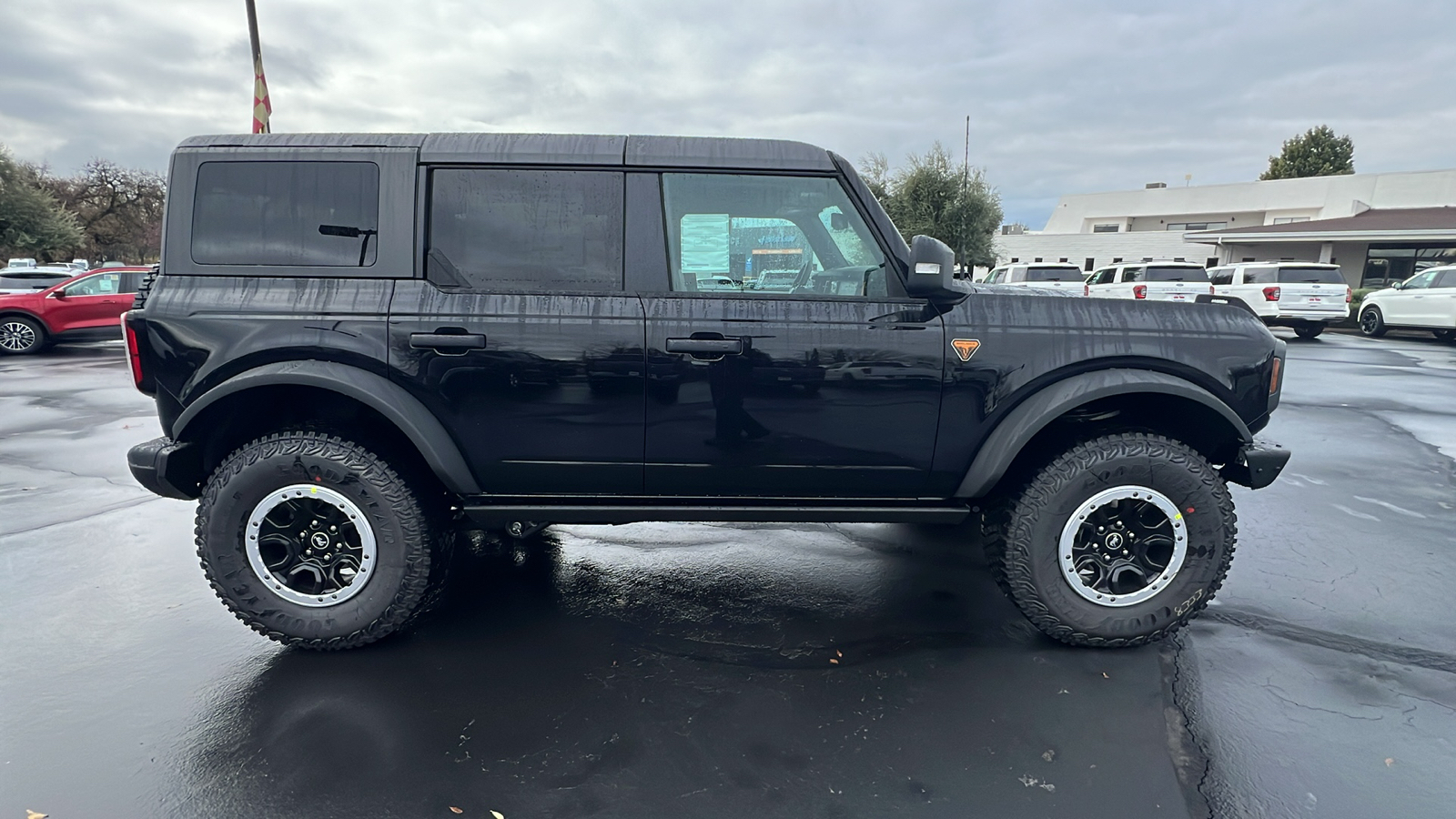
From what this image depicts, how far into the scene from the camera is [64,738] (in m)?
2.51

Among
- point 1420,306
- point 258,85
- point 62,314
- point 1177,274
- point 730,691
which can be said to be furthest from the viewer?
point 1177,274

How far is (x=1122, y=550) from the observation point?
10.3 feet

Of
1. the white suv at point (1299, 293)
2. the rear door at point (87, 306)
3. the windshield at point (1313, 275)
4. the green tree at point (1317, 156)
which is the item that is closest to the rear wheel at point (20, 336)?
the rear door at point (87, 306)

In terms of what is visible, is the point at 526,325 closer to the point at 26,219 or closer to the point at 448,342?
the point at 448,342

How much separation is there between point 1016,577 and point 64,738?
3405 mm

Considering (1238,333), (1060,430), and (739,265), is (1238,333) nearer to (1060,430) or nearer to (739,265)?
(1060,430)

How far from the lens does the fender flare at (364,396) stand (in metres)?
2.83

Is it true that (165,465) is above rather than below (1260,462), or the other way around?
below

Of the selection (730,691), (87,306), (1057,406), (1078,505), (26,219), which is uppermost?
(26,219)

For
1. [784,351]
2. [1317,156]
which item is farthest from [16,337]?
[1317,156]

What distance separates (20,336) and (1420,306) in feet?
92.7

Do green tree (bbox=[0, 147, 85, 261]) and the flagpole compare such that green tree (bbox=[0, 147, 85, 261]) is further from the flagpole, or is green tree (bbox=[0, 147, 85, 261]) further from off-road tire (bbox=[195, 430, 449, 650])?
off-road tire (bbox=[195, 430, 449, 650])

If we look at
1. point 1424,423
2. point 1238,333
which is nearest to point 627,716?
point 1238,333

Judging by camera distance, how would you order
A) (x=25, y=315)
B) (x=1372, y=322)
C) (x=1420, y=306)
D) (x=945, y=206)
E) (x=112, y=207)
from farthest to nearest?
1. (x=112, y=207)
2. (x=945, y=206)
3. (x=1372, y=322)
4. (x=1420, y=306)
5. (x=25, y=315)
